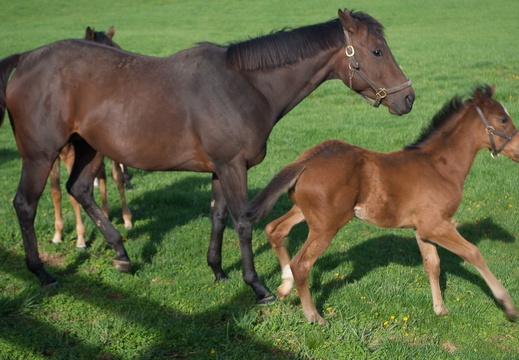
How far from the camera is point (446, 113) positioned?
19.6 feet

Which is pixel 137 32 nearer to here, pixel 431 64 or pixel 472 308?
pixel 431 64

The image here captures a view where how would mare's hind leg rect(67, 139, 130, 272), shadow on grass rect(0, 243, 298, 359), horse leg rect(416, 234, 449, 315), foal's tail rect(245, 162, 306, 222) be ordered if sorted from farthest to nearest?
mare's hind leg rect(67, 139, 130, 272), horse leg rect(416, 234, 449, 315), foal's tail rect(245, 162, 306, 222), shadow on grass rect(0, 243, 298, 359)

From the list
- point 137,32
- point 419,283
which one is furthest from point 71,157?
point 137,32

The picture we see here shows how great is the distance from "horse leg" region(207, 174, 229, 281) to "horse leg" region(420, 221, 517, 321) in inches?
78.6

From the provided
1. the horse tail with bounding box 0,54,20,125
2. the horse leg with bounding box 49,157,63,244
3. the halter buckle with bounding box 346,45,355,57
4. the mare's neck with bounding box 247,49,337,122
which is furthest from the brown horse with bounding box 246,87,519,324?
the horse leg with bounding box 49,157,63,244

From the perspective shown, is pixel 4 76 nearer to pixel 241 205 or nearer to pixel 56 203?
pixel 56 203

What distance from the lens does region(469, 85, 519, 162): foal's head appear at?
5.76 meters

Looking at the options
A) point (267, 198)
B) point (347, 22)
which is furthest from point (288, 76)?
point (267, 198)

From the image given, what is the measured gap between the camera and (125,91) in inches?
236

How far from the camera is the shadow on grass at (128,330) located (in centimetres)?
492

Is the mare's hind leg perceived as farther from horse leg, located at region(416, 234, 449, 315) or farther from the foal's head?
the foal's head

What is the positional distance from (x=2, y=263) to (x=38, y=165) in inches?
51.2

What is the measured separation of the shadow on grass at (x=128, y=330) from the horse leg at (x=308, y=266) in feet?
1.58

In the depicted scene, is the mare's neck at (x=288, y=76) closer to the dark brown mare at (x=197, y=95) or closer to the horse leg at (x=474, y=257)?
the dark brown mare at (x=197, y=95)
